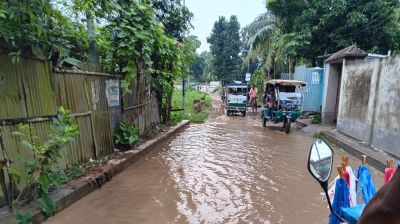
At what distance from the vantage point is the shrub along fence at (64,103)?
13.2 ft

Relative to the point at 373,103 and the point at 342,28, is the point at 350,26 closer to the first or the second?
the point at 342,28

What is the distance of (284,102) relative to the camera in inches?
504

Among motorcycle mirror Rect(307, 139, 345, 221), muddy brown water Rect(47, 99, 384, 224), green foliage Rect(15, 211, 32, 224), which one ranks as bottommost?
muddy brown water Rect(47, 99, 384, 224)

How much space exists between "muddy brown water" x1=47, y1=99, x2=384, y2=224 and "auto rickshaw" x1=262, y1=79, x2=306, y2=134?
3424 mm

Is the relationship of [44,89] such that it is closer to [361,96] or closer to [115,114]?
[115,114]

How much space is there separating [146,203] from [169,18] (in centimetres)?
1058

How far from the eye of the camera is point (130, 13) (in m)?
6.98

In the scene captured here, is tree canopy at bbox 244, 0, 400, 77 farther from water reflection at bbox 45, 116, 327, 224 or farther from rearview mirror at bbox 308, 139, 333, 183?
rearview mirror at bbox 308, 139, 333, 183

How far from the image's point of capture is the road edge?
12.8ft

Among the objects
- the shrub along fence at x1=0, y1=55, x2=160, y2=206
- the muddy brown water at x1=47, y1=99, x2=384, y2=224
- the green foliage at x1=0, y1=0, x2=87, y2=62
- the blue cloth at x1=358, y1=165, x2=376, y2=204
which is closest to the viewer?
the blue cloth at x1=358, y1=165, x2=376, y2=204

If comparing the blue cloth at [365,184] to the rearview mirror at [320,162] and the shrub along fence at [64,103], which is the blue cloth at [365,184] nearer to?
the rearview mirror at [320,162]

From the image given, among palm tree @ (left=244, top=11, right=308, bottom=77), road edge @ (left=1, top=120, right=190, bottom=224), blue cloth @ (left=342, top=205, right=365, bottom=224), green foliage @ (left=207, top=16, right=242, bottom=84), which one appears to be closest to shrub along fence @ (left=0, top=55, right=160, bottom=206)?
road edge @ (left=1, top=120, right=190, bottom=224)

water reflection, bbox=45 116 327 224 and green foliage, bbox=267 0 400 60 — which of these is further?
green foliage, bbox=267 0 400 60

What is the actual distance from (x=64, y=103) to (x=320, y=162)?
4.61m
